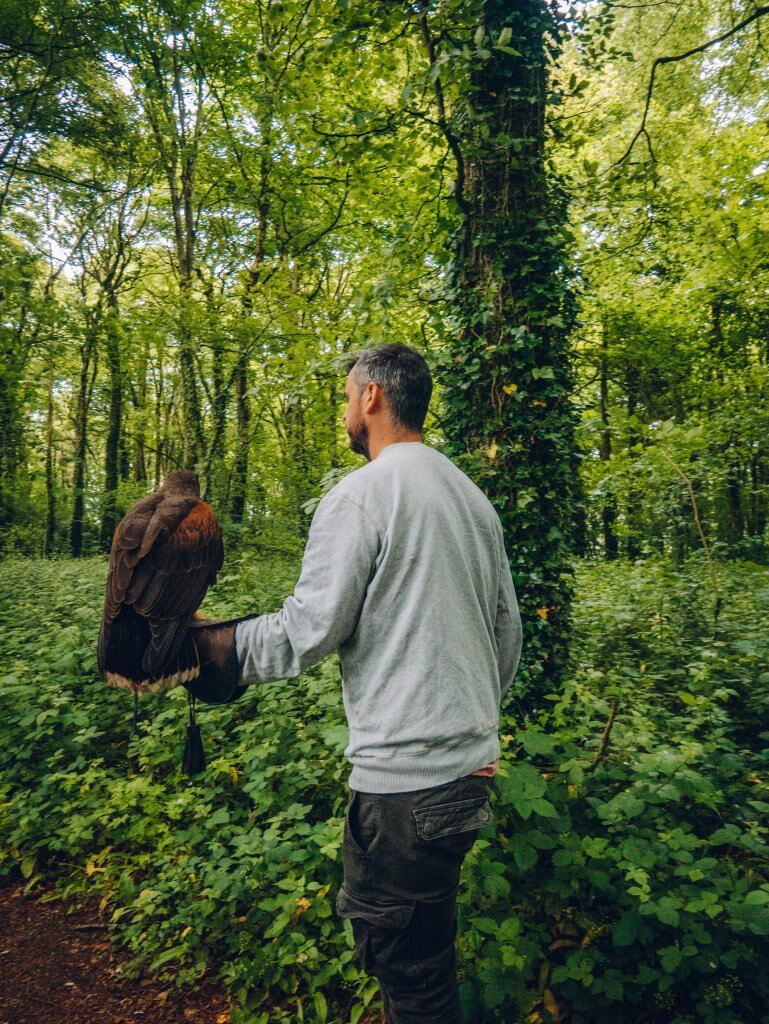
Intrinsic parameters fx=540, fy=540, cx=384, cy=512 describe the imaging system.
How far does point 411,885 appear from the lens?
1533mm

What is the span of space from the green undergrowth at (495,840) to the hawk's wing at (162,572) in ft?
5.16

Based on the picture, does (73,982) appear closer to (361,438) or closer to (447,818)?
(447,818)

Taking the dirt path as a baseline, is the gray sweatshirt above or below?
above

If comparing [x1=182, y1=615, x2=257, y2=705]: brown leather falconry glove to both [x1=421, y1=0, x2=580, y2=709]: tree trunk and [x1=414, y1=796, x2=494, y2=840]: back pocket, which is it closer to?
[x1=414, y1=796, x2=494, y2=840]: back pocket

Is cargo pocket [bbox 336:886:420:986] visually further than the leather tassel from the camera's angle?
No

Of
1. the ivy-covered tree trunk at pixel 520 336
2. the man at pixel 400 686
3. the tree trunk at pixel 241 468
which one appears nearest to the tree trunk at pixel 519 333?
the ivy-covered tree trunk at pixel 520 336

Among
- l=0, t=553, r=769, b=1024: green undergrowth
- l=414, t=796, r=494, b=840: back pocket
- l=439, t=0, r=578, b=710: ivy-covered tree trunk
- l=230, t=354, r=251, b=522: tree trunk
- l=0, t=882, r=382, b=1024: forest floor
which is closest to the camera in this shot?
l=414, t=796, r=494, b=840: back pocket

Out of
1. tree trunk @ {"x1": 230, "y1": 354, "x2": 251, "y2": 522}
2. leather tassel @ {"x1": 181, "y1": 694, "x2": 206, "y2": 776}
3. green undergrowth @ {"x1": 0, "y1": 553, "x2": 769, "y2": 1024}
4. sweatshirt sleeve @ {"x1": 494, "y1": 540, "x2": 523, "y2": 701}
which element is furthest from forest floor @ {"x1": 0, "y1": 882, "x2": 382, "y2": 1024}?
tree trunk @ {"x1": 230, "y1": 354, "x2": 251, "y2": 522}

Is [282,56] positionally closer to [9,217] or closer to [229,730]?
[229,730]

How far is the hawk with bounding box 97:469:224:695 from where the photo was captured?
159cm

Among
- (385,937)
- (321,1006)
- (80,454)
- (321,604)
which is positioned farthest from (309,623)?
(80,454)

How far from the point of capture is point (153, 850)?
3689 mm

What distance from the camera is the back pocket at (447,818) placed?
1.51 metres

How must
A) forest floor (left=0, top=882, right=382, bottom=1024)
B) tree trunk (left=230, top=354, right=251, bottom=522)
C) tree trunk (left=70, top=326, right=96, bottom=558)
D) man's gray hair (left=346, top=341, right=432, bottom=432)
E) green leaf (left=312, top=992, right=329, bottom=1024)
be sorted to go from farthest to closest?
tree trunk (left=70, top=326, right=96, bottom=558) → tree trunk (left=230, top=354, right=251, bottom=522) → forest floor (left=0, top=882, right=382, bottom=1024) → green leaf (left=312, top=992, right=329, bottom=1024) → man's gray hair (left=346, top=341, right=432, bottom=432)
